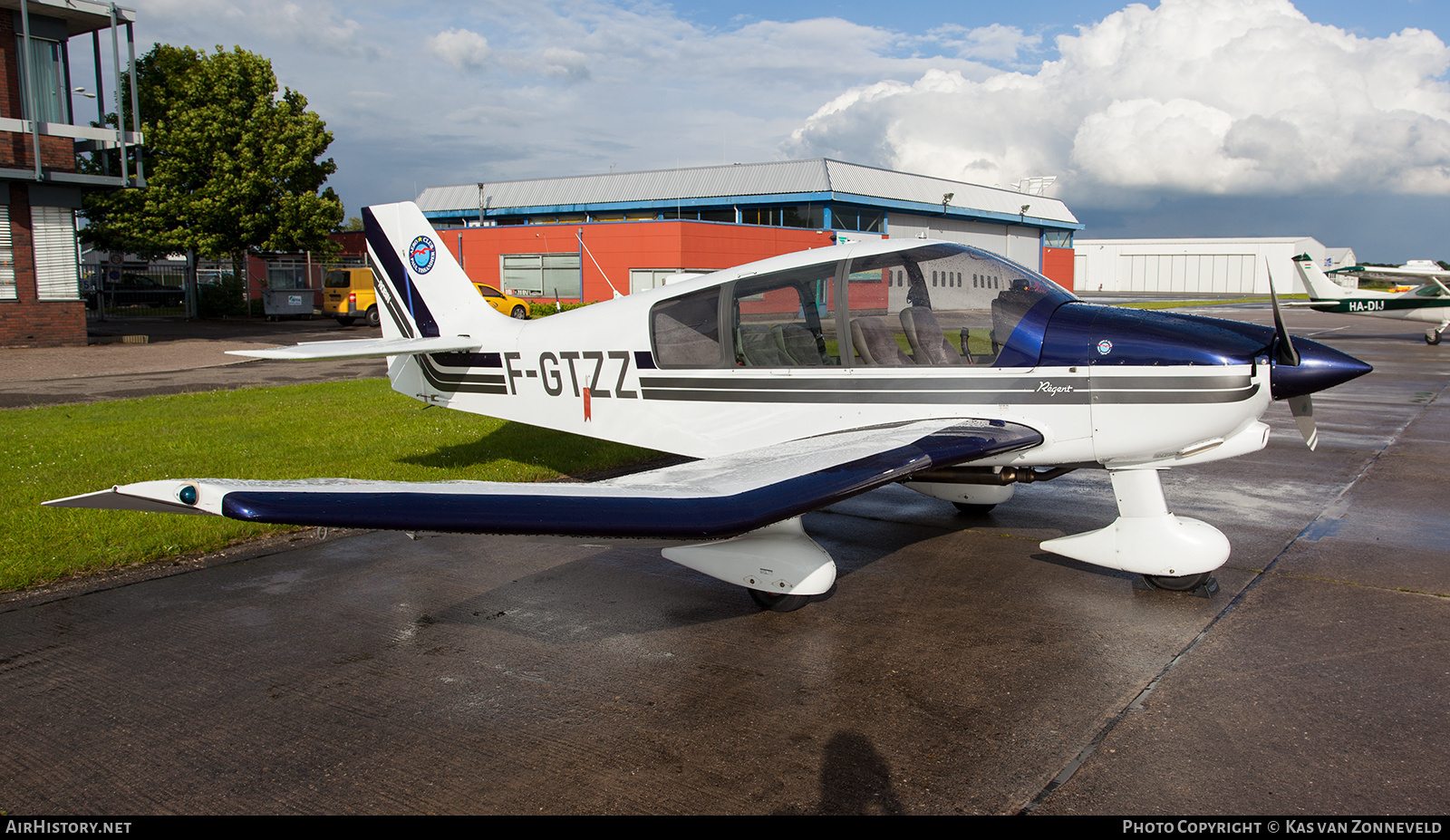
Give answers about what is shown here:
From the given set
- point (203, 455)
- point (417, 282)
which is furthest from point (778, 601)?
point (203, 455)

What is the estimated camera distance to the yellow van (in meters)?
33.2

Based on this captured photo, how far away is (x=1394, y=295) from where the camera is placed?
91.0ft

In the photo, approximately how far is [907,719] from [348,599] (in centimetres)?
348

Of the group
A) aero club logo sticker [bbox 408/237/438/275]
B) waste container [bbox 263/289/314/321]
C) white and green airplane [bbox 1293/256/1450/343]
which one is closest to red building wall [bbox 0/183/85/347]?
waste container [bbox 263/289/314/321]

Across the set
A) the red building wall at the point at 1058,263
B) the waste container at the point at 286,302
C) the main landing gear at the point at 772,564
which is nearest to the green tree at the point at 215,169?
the waste container at the point at 286,302

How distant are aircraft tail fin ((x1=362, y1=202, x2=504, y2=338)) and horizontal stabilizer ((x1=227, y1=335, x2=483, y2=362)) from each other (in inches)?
7.2

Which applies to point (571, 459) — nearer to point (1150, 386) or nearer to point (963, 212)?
point (1150, 386)

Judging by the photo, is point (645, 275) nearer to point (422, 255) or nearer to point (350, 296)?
point (350, 296)

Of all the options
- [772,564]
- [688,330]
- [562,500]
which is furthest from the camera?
[688,330]

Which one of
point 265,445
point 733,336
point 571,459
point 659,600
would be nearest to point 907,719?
point 659,600

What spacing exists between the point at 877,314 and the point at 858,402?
608 mm

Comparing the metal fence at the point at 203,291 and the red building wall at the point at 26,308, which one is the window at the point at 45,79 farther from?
the metal fence at the point at 203,291

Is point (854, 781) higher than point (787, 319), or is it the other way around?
point (787, 319)

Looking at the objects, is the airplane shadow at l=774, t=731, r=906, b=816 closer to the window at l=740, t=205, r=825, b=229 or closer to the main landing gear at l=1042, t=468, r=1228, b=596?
the main landing gear at l=1042, t=468, r=1228, b=596
